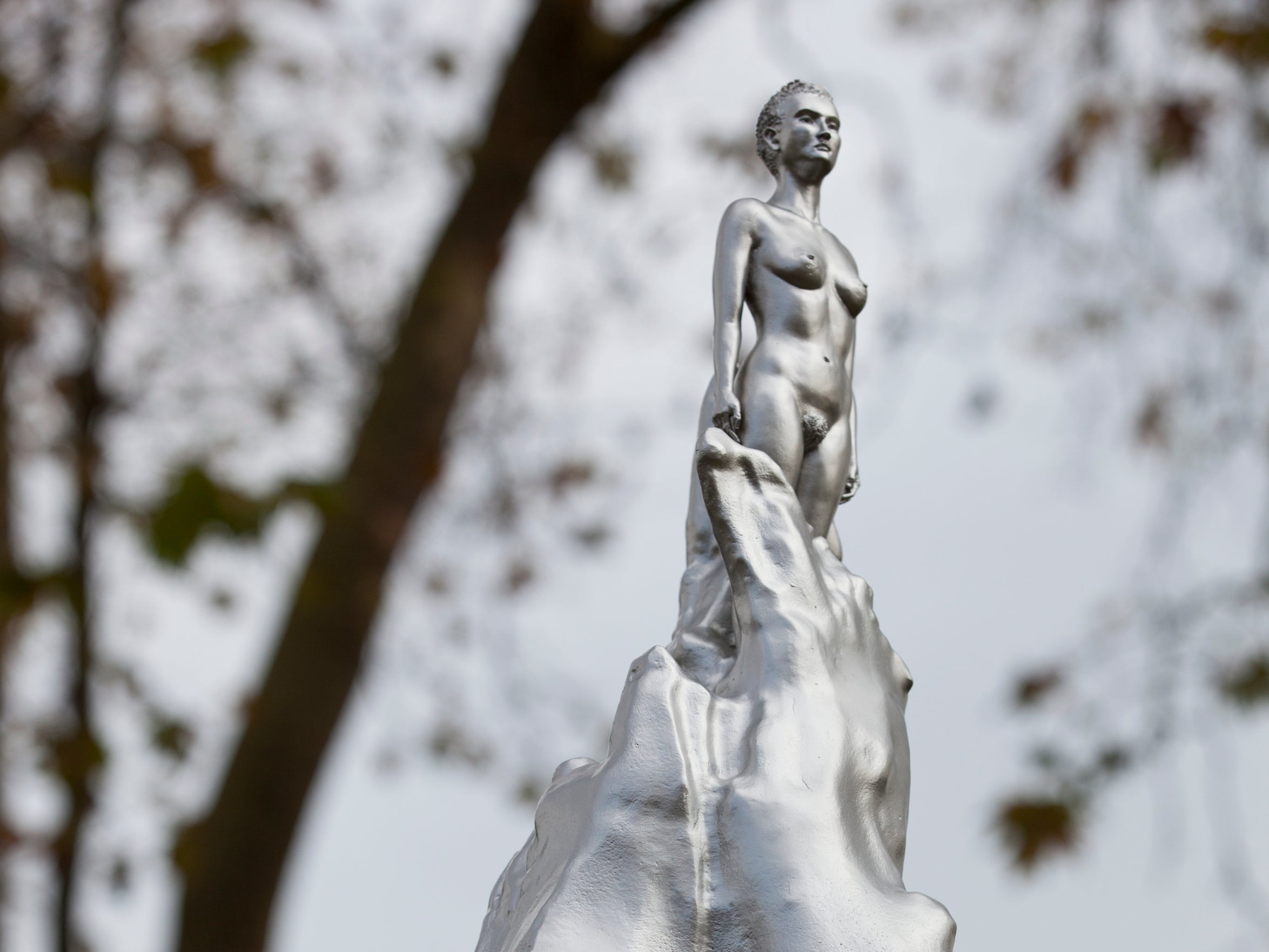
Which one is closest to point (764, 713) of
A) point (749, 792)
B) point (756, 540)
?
point (749, 792)

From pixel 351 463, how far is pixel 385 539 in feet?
1.12

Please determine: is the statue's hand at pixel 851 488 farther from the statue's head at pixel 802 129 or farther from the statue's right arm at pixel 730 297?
the statue's head at pixel 802 129

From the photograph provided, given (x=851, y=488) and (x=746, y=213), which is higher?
(x=746, y=213)

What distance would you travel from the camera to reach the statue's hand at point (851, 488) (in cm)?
324

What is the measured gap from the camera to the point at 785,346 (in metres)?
3.06

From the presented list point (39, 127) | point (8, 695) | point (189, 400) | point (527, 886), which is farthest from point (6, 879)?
point (527, 886)

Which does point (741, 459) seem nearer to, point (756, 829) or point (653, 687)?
point (653, 687)

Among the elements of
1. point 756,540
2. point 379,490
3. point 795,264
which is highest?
point 795,264

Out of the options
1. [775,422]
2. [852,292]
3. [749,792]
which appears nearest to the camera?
[749,792]

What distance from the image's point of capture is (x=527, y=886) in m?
2.75

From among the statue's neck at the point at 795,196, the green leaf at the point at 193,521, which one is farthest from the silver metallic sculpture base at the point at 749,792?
the green leaf at the point at 193,521

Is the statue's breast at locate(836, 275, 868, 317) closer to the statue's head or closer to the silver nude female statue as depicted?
the silver nude female statue

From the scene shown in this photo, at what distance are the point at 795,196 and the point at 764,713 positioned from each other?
42.1 inches

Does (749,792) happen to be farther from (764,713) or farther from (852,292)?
(852,292)
